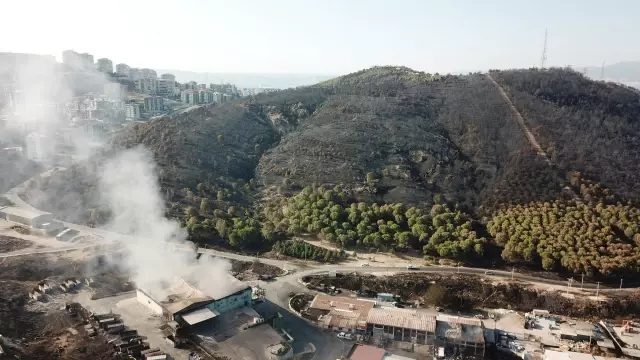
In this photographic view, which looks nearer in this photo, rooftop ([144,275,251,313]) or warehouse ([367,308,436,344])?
warehouse ([367,308,436,344])

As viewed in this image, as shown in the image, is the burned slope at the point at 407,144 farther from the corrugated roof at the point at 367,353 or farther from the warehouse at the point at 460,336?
the corrugated roof at the point at 367,353

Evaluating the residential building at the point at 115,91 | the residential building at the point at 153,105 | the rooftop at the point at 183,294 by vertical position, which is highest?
the residential building at the point at 115,91

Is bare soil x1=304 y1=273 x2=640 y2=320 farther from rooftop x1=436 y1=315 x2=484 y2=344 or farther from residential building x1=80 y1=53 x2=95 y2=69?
residential building x1=80 y1=53 x2=95 y2=69

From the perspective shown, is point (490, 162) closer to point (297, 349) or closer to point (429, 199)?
point (429, 199)

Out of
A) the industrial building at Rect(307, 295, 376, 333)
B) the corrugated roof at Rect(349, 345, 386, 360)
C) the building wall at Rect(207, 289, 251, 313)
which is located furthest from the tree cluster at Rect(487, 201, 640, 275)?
the building wall at Rect(207, 289, 251, 313)

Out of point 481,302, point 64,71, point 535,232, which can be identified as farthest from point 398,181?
point 64,71

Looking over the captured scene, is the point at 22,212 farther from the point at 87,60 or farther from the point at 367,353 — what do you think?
the point at 87,60

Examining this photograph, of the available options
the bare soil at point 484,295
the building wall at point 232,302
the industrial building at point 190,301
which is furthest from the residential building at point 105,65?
the building wall at point 232,302

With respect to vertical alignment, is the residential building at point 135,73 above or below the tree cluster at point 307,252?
above
